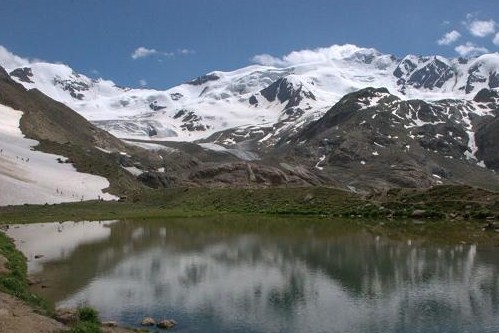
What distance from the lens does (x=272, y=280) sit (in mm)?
38969

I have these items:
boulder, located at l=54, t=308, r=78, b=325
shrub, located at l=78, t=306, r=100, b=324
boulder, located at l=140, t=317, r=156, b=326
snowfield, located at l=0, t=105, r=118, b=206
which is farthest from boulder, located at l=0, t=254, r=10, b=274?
snowfield, located at l=0, t=105, r=118, b=206

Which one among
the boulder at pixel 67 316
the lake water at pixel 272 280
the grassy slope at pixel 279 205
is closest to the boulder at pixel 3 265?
the lake water at pixel 272 280

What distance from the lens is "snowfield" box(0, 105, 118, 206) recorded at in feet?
316

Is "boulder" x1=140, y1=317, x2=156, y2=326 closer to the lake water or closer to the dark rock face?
the lake water

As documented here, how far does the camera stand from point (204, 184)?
155m

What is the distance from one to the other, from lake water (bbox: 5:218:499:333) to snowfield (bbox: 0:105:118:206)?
33853 millimetres

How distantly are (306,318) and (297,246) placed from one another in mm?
25068

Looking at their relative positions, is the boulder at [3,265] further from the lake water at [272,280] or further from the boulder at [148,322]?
the boulder at [148,322]

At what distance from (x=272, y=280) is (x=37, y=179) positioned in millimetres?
82409

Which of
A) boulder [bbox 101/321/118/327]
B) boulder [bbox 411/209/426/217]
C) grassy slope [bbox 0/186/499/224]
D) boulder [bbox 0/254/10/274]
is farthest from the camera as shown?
grassy slope [bbox 0/186/499/224]

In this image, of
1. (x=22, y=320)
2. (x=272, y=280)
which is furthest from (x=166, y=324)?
(x=272, y=280)

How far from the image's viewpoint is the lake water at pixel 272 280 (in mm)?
29016

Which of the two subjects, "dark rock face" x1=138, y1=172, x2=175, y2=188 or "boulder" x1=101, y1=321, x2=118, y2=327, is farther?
"dark rock face" x1=138, y1=172, x2=175, y2=188

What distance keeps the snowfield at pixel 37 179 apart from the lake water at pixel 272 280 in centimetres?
3385
